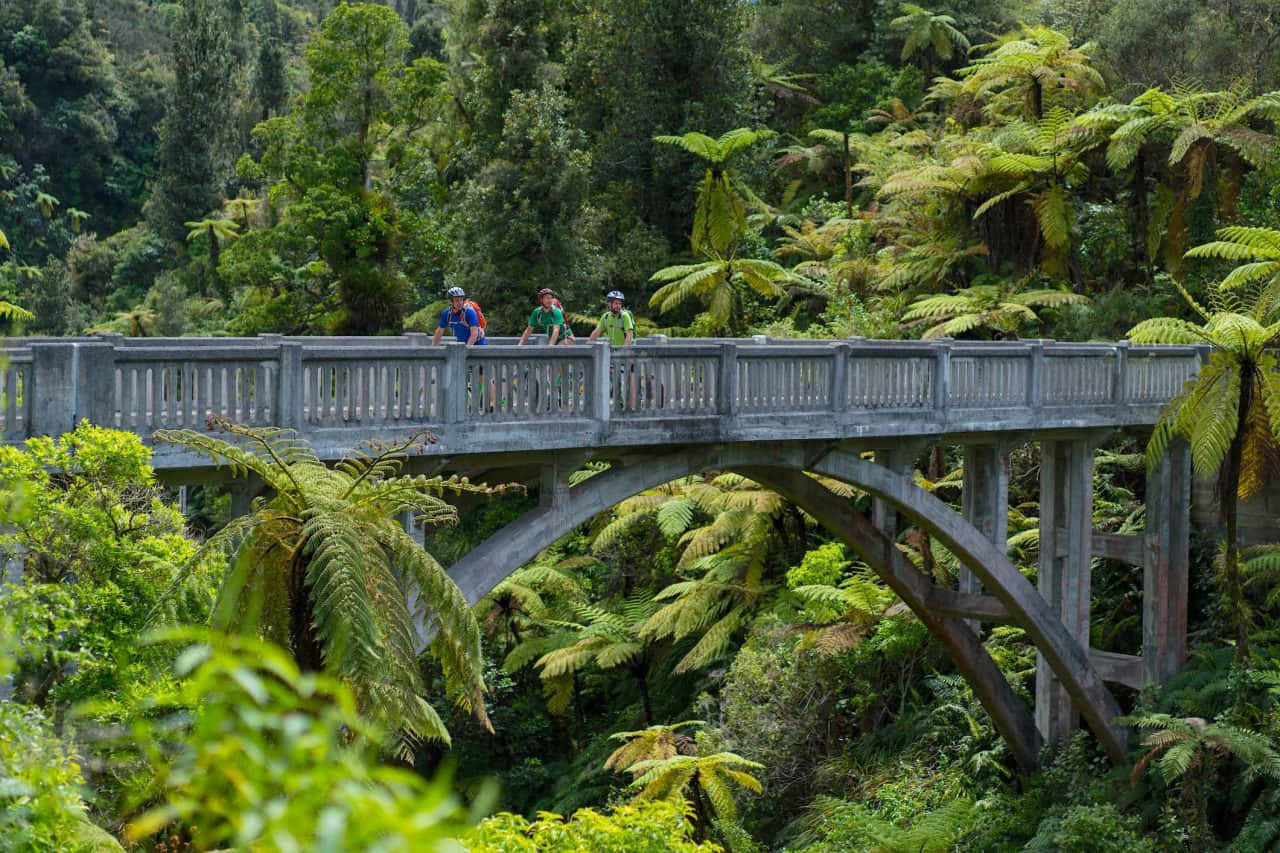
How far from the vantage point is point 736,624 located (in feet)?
68.8

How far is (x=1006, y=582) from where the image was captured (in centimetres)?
1477

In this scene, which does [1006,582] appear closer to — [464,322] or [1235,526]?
[1235,526]

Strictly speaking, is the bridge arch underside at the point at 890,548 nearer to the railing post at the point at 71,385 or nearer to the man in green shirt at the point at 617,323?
the man in green shirt at the point at 617,323

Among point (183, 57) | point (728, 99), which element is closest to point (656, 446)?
point (728, 99)

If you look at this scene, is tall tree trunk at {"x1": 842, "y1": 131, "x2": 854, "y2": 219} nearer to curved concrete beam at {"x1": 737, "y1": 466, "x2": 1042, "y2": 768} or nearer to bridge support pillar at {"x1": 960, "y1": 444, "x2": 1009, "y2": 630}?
curved concrete beam at {"x1": 737, "y1": 466, "x2": 1042, "y2": 768}

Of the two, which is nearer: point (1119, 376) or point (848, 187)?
point (1119, 376)

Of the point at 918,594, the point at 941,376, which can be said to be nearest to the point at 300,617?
the point at 941,376

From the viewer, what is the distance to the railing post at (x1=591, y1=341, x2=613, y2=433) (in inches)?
417

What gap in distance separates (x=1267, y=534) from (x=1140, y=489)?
304cm

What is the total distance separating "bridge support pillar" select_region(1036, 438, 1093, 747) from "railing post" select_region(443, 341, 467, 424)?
7995 millimetres

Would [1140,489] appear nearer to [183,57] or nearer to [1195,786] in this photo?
Result: [1195,786]

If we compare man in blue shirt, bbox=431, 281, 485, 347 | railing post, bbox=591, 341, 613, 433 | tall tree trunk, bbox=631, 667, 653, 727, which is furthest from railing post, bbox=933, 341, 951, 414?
tall tree trunk, bbox=631, 667, 653, 727

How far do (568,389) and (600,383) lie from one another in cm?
23

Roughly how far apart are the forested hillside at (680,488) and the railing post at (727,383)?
2.73 meters
